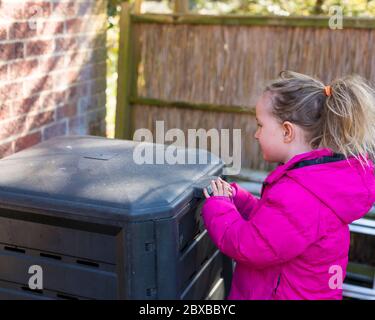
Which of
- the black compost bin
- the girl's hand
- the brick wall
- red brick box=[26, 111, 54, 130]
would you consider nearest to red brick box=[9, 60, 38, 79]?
the brick wall

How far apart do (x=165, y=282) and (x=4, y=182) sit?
61 cm

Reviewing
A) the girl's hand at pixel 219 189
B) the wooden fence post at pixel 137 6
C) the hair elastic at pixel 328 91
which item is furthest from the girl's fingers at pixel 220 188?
the wooden fence post at pixel 137 6

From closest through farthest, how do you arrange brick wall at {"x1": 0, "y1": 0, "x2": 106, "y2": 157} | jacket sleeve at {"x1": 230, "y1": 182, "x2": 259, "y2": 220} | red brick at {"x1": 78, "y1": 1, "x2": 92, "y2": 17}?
1. jacket sleeve at {"x1": 230, "y1": 182, "x2": 259, "y2": 220}
2. brick wall at {"x1": 0, "y1": 0, "x2": 106, "y2": 157}
3. red brick at {"x1": 78, "y1": 1, "x2": 92, "y2": 17}

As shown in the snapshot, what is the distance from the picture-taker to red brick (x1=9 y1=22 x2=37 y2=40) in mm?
2457

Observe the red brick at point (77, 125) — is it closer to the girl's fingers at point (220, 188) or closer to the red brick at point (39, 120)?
the red brick at point (39, 120)

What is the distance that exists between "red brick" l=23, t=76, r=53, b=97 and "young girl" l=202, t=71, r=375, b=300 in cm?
119

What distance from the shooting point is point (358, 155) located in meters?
1.83

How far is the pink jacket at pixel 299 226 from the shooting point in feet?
5.62

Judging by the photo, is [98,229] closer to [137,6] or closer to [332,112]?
[332,112]

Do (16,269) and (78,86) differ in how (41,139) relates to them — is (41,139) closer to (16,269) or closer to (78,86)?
(78,86)

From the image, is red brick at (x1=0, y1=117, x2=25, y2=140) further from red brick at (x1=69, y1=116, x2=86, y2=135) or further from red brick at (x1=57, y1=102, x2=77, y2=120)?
red brick at (x1=69, y1=116, x2=86, y2=135)

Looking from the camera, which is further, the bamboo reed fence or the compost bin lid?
the bamboo reed fence

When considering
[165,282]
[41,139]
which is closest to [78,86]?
[41,139]

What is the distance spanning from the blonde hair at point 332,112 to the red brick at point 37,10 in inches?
50.5
